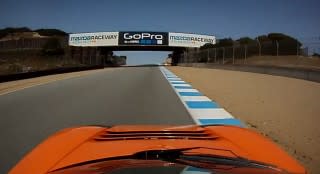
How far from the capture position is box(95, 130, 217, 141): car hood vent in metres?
3.88

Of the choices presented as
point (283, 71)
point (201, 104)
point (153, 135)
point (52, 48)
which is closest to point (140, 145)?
point (153, 135)

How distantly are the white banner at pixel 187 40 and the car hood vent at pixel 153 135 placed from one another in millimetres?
86736

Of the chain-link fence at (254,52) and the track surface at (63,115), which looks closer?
the track surface at (63,115)

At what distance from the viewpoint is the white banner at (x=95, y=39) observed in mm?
90438

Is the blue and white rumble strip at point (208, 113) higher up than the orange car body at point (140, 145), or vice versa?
the orange car body at point (140, 145)

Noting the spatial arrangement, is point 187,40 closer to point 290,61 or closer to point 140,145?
point 290,61

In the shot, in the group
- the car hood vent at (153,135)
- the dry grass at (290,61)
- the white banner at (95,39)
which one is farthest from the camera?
the white banner at (95,39)

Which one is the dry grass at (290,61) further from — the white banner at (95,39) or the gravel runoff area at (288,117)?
the white banner at (95,39)

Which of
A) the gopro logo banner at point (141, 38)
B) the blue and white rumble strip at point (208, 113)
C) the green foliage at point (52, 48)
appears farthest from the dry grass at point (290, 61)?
the green foliage at point (52, 48)

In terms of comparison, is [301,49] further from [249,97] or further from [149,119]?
[149,119]

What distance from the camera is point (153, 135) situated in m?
3.95

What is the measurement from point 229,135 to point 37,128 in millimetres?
5654

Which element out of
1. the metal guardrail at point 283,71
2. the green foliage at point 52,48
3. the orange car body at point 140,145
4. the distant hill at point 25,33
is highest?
the distant hill at point 25,33

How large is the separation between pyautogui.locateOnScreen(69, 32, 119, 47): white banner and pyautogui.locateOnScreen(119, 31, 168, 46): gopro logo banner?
147 centimetres
